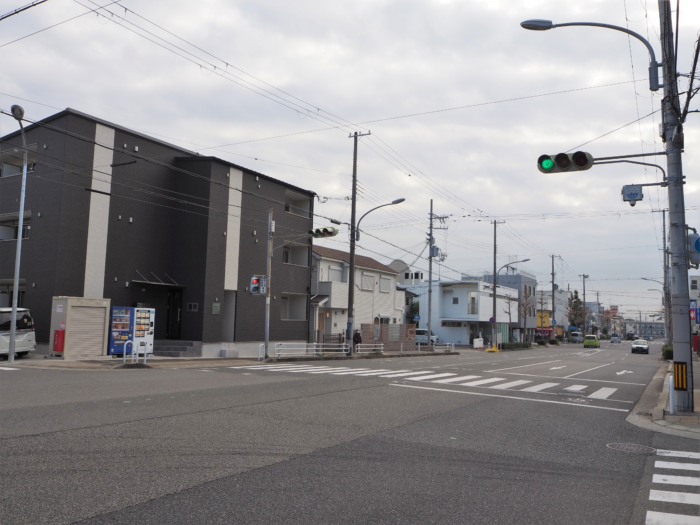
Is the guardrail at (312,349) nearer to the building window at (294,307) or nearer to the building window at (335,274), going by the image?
the building window at (294,307)

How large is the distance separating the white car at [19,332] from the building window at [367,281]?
25.6m

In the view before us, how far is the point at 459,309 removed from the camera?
63.2 m

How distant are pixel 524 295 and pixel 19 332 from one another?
217 feet

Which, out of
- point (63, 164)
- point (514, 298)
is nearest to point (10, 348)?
point (63, 164)

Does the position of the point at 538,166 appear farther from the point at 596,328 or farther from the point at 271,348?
the point at 596,328

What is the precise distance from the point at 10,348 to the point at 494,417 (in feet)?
62.3

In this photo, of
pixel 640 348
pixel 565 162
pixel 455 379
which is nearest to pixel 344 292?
pixel 455 379

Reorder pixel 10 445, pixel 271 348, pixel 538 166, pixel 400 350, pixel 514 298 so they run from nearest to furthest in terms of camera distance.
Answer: pixel 10 445
pixel 538 166
pixel 271 348
pixel 400 350
pixel 514 298

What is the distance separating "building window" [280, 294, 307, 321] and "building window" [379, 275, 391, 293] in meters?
11.2

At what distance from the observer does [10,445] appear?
7.09 meters

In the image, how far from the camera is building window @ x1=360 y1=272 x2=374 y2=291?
44.3 m

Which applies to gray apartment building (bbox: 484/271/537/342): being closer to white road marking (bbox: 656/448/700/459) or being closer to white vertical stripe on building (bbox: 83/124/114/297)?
white vertical stripe on building (bbox: 83/124/114/297)

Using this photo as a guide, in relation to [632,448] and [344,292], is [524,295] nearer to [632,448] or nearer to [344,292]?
[344,292]

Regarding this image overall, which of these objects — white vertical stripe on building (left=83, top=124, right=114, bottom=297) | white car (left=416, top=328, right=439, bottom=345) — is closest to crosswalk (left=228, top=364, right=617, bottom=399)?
white vertical stripe on building (left=83, top=124, right=114, bottom=297)
